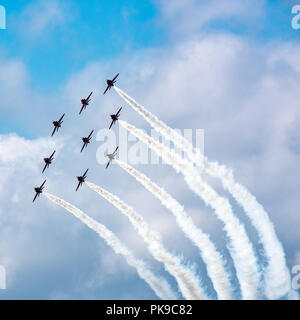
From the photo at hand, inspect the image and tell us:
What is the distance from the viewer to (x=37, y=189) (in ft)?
633

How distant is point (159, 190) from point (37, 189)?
34.0 metres
